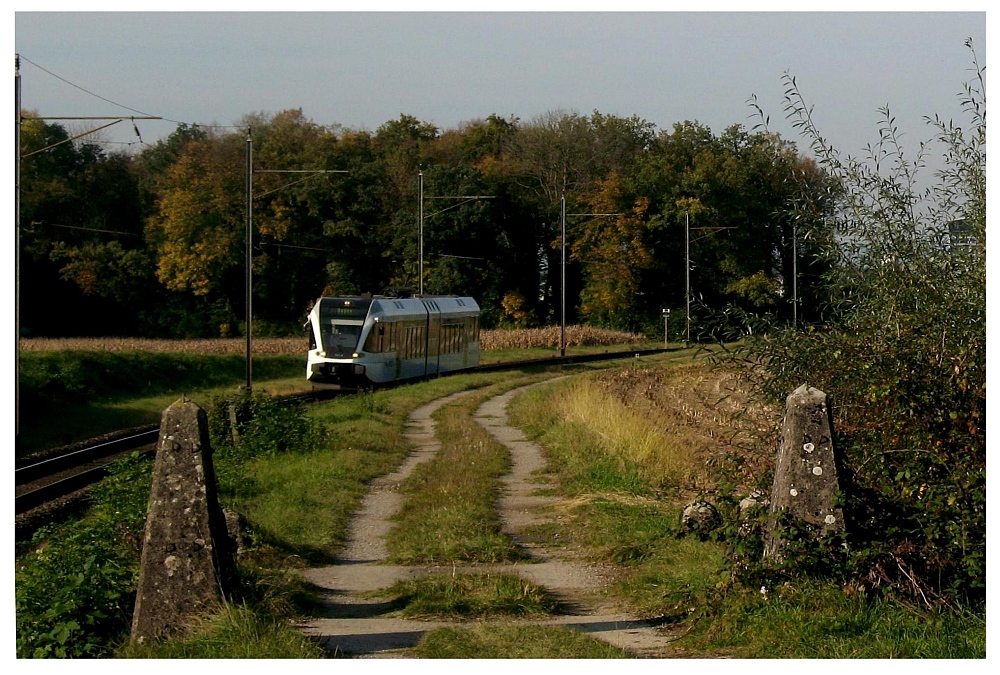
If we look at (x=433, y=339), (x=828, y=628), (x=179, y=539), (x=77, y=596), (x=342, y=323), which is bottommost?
(x=828, y=628)

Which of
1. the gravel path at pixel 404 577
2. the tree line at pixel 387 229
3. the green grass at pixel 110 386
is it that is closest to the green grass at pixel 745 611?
the gravel path at pixel 404 577

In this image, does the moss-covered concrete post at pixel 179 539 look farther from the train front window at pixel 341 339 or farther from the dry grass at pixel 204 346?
the dry grass at pixel 204 346

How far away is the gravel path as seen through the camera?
22.9 feet

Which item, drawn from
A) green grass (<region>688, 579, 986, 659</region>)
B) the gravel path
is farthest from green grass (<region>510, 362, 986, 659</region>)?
the gravel path

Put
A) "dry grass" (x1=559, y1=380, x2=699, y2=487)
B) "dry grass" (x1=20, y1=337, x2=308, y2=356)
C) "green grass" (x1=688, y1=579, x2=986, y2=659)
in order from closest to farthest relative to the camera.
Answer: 1. "green grass" (x1=688, y1=579, x2=986, y2=659)
2. "dry grass" (x1=559, y1=380, x2=699, y2=487)
3. "dry grass" (x1=20, y1=337, x2=308, y2=356)

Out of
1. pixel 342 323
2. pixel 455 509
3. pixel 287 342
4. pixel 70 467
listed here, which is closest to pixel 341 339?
pixel 342 323

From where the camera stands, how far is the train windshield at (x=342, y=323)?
32594 mm

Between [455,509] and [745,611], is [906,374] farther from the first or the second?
[455,509]

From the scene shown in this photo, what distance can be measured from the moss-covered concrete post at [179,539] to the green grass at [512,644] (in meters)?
1.30

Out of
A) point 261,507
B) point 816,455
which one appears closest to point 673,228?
point 261,507

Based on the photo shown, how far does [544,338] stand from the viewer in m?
55.9

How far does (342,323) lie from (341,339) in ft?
1.53

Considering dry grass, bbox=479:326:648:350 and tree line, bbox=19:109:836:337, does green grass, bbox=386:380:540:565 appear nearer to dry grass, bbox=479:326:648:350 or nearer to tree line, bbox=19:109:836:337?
dry grass, bbox=479:326:648:350

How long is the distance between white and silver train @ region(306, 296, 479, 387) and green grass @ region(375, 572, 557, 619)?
24.2m
